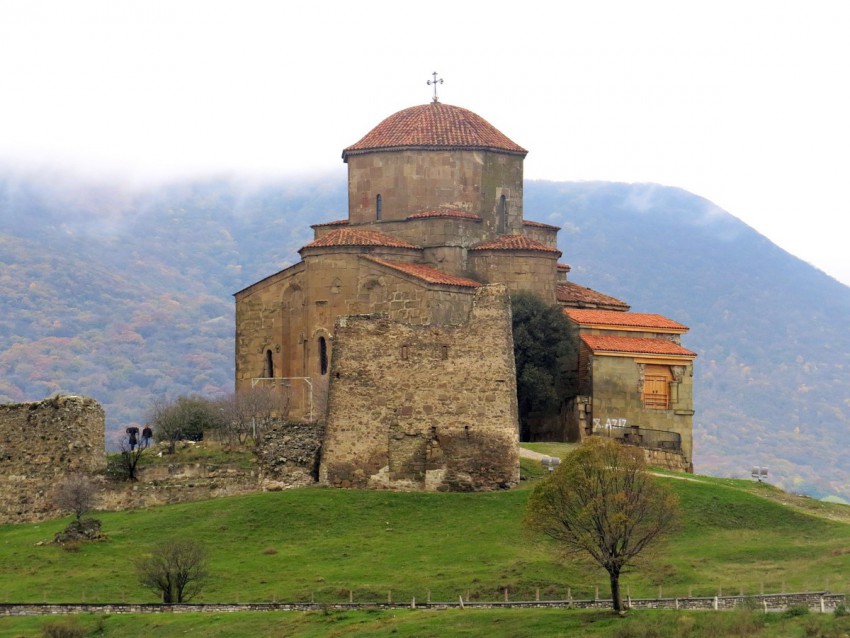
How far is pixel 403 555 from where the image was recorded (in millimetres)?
53781

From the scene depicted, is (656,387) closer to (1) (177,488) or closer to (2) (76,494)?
(1) (177,488)

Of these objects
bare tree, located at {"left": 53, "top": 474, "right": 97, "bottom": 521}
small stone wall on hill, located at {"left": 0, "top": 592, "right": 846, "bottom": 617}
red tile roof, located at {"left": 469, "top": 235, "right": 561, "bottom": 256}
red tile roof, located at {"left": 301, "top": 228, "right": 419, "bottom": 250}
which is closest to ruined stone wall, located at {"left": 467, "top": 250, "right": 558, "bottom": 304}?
red tile roof, located at {"left": 469, "top": 235, "right": 561, "bottom": 256}

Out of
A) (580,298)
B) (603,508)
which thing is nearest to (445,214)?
(580,298)

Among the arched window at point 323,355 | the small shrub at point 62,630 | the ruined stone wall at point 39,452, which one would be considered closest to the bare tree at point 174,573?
the small shrub at point 62,630

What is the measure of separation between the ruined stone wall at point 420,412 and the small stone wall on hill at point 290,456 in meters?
0.63

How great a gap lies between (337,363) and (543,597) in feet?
43.8

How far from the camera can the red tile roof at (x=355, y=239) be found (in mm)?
73188

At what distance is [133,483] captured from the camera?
61.3 m

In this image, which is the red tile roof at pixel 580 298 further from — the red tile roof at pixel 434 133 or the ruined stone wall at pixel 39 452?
the ruined stone wall at pixel 39 452

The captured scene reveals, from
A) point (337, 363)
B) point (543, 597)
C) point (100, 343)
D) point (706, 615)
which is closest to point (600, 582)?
point (543, 597)

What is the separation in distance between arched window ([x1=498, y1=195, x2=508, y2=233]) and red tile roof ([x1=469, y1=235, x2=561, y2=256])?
1.61 m

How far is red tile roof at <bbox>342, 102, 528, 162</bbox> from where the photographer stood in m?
78.8

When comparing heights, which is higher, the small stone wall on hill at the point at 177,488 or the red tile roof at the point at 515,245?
the red tile roof at the point at 515,245

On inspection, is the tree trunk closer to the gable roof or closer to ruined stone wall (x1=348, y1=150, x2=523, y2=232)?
the gable roof
